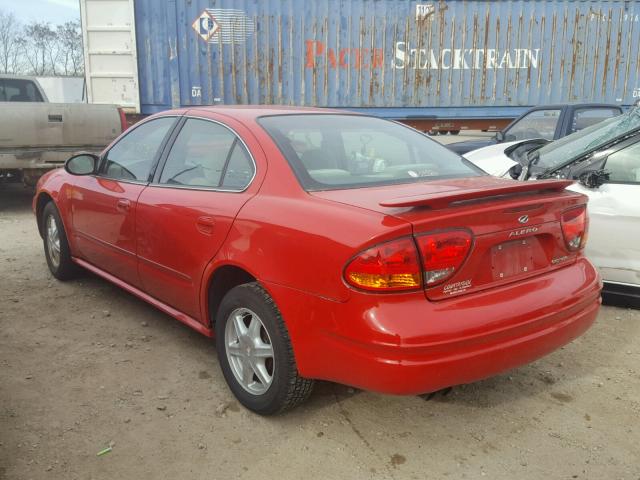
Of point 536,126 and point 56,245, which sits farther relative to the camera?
point 536,126

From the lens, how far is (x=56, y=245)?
4906 mm

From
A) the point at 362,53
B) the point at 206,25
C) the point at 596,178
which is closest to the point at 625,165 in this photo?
the point at 596,178

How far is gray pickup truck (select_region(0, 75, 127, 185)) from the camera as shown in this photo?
7.33m

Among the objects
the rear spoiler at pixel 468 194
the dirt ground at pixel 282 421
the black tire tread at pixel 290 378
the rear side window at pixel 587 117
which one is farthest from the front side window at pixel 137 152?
the rear side window at pixel 587 117

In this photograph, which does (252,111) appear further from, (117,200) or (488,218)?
(488,218)

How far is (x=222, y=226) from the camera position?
2902 mm

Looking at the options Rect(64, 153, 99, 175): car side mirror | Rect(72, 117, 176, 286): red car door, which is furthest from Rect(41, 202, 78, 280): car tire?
Rect(64, 153, 99, 175): car side mirror

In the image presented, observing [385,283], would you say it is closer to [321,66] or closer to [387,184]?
[387,184]

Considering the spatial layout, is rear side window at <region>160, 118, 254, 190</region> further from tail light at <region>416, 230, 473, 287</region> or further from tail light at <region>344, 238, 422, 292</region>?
tail light at <region>416, 230, 473, 287</region>

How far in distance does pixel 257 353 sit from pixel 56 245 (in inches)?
113

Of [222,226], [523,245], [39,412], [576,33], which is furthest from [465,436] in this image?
[576,33]

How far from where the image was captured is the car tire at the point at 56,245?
4730 mm

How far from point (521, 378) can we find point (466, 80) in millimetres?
9513

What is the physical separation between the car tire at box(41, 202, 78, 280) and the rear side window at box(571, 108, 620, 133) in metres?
5.92
